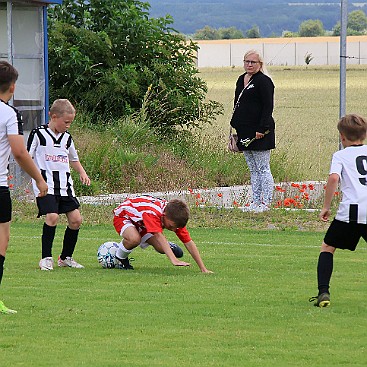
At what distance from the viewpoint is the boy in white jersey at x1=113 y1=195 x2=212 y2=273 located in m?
9.52

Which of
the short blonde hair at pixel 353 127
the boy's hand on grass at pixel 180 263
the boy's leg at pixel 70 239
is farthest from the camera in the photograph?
the boy's leg at pixel 70 239

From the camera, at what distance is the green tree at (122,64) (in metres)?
19.8

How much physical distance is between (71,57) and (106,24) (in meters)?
1.50

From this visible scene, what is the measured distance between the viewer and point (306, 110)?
42.0 metres

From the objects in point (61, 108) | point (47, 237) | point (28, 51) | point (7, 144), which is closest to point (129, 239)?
point (47, 237)

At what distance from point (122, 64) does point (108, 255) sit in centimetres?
1060

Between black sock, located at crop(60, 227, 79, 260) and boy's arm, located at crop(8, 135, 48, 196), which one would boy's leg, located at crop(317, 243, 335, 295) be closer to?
boy's arm, located at crop(8, 135, 48, 196)

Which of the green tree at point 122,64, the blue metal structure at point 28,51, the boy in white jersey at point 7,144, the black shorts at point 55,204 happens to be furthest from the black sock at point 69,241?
the green tree at point 122,64

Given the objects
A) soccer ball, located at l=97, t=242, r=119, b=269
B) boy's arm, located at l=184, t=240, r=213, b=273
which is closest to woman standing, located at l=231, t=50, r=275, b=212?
soccer ball, located at l=97, t=242, r=119, b=269

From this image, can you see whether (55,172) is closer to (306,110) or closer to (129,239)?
(129,239)

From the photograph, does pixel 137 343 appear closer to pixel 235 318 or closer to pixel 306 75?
pixel 235 318

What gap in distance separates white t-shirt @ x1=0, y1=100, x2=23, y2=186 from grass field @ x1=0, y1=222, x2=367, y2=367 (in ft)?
3.45

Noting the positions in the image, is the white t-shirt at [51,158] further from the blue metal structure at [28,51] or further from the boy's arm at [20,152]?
the blue metal structure at [28,51]

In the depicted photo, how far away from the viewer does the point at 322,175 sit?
19.4m
